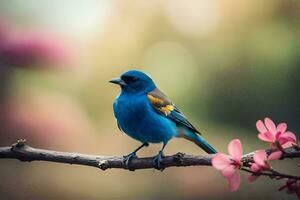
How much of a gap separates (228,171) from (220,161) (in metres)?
0.01

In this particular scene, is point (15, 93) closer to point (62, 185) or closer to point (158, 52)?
Result: point (62, 185)

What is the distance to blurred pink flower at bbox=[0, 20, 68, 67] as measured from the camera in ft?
4.40

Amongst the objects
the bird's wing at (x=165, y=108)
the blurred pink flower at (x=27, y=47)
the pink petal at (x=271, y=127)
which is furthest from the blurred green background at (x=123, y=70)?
the pink petal at (x=271, y=127)

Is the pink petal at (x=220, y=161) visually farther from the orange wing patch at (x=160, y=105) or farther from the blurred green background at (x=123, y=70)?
the blurred green background at (x=123, y=70)

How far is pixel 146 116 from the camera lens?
93 centimetres

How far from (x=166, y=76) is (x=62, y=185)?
37 cm

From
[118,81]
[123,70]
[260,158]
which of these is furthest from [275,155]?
[123,70]

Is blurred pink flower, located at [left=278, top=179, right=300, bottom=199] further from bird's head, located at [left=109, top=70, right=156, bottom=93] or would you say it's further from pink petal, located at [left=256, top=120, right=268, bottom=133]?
bird's head, located at [left=109, top=70, right=156, bottom=93]

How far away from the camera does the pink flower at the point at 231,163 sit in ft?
1.45

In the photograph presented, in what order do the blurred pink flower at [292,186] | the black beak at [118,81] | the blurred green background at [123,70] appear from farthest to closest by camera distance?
the blurred green background at [123,70] < the black beak at [118,81] < the blurred pink flower at [292,186]

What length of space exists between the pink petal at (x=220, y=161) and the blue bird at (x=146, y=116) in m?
0.44

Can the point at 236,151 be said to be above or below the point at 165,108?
below

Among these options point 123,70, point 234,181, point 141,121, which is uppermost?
point 123,70

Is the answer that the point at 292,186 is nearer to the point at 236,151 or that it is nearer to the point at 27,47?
the point at 236,151
